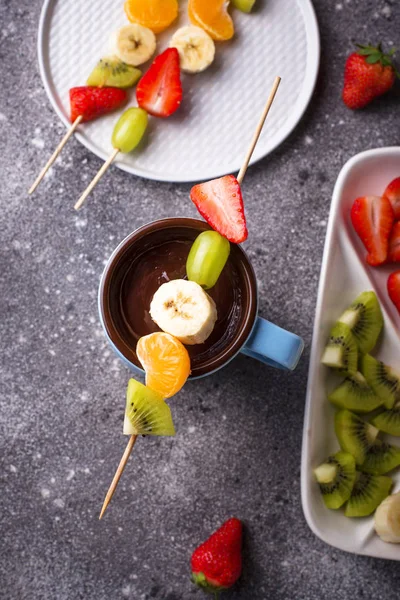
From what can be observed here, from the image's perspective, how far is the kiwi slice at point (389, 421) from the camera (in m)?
1.23

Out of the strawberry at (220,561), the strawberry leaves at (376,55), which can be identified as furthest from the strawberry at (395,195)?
the strawberry at (220,561)

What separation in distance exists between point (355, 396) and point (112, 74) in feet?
2.49

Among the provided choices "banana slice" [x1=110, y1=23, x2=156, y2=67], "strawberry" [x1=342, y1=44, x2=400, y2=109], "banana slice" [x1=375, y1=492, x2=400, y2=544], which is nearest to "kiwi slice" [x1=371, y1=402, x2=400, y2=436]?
"banana slice" [x1=375, y1=492, x2=400, y2=544]

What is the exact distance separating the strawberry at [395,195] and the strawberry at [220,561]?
67 cm

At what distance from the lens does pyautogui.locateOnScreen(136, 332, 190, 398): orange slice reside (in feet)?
3.09

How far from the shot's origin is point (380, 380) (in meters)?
1.23

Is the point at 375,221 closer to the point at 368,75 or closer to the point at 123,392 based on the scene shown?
the point at 368,75

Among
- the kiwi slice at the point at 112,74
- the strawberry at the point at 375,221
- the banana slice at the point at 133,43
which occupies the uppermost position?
the banana slice at the point at 133,43

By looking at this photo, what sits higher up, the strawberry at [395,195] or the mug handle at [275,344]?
the mug handle at [275,344]

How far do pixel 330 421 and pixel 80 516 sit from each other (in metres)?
0.52

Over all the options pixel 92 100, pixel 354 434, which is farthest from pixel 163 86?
pixel 354 434

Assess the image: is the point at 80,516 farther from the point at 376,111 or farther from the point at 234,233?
the point at 376,111

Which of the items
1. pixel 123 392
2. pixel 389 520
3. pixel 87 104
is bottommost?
pixel 389 520

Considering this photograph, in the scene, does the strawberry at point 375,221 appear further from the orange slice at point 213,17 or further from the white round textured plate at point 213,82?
the orange slice at point 213,17
